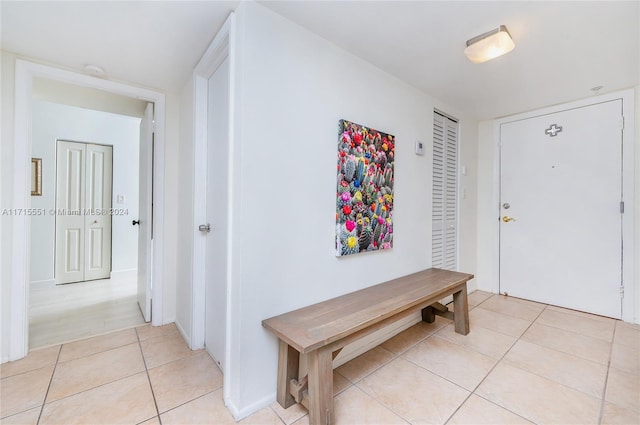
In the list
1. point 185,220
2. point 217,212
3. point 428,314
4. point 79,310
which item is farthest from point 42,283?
point 428,314

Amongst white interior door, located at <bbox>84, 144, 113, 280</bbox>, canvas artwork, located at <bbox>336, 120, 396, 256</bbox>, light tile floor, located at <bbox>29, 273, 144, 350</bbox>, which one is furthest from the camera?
white interior door, located at <bbox>84, 144, 113, 280</bbox>

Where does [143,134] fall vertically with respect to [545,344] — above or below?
above

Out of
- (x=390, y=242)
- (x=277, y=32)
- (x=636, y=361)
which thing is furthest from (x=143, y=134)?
(x=636, y=361)

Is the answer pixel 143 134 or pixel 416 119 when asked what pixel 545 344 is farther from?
pixel 143 134

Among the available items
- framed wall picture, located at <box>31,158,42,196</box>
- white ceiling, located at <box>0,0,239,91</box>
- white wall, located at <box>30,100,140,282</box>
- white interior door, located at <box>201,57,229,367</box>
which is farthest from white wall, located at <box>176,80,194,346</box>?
framed wall picture, located at <box>31,158,42,196</box>

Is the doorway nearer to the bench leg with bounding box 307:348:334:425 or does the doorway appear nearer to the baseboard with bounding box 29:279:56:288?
the baseboard with bounding box 29:279:56:288

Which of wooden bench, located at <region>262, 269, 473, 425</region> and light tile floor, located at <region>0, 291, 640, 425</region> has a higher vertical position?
wooden bench, located at <region>262, 269, 473, 425</region>

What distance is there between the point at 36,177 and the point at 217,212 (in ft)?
11.4

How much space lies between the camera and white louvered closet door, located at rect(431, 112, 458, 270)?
9.23 ft

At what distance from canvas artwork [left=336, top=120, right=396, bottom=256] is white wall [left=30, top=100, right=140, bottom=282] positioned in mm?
3963

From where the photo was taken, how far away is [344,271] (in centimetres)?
189

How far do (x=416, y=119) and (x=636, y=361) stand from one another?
2427 millimetres

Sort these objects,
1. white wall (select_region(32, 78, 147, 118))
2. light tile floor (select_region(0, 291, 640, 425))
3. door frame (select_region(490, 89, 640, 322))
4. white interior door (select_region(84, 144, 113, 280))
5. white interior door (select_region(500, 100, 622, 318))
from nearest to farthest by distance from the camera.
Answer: light tile floor (select_region(0, 291, 640, 425)) < white wall (select_region(32, 78, 147, 118)) < door frame (select_region(490, 89, 640, 322)) < white interior door (select_region(500, 100, 622, 318)) < white interior door (select_region(84, 144, 113, 280))

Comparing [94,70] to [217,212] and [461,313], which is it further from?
[461,313]
